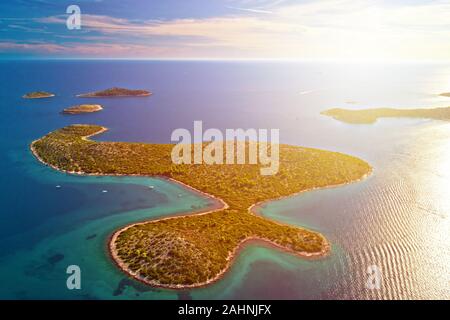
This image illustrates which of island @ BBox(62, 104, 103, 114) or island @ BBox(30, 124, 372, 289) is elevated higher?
island @ BBox(62, 104, 103, 114)

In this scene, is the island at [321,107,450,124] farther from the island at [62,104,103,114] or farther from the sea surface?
the island at [62,104,103,114]

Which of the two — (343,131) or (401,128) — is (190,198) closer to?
(343,131)

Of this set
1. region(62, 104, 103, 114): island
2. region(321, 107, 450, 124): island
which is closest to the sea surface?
region(321, 107, 450, 124): island

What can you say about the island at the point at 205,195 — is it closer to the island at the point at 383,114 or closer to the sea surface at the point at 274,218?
the sea surface at the point at 274,218

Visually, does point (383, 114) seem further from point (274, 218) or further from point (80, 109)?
point (80, 109)

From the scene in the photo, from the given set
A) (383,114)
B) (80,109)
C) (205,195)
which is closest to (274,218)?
(205,195)

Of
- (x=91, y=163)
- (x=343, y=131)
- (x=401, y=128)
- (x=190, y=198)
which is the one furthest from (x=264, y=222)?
(x=401, y=128)

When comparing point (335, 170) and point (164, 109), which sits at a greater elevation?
point (164, 109)
